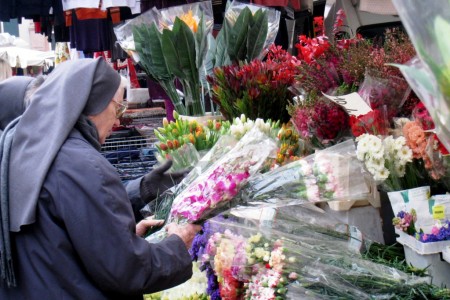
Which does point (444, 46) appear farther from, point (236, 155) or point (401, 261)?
→ point (401, 261)

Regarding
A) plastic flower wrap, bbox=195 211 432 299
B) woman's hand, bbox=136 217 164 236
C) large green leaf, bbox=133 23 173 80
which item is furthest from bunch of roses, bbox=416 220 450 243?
large green leaf, bbox=133 23 173 80

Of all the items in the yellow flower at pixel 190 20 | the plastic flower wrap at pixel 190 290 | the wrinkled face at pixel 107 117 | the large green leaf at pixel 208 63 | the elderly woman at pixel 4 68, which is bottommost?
the elderly woman at pixel 4 68

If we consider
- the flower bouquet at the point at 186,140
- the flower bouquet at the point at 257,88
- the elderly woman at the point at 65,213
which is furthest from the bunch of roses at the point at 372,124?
the elderly woman at the point at 65,213

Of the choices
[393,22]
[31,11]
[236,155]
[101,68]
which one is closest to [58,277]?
[101,68]

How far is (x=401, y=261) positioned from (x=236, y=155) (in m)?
0.86

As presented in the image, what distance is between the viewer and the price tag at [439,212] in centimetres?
244

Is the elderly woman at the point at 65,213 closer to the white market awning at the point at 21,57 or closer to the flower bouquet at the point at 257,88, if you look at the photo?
the flower bouquet at the point at 257,88

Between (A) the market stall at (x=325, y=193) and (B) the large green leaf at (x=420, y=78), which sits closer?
(B) the large green leaf at (x=420, y=78)

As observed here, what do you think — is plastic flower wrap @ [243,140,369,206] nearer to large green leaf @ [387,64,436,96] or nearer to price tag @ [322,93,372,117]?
price tag @ [322,93,372,117]

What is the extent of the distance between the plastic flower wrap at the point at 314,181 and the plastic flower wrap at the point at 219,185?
0.08 m

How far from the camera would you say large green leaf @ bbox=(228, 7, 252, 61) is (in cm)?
414

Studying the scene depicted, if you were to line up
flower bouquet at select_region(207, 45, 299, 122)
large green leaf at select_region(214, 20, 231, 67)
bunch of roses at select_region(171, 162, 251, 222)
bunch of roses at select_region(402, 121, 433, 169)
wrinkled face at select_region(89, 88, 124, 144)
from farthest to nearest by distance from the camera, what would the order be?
1. large green leaf at select_region(214, 20, 231, 67)
2. flower bouquet at select_region(207, 45, 299, 122)
3. bunch of roses at select_region(402, 121, 433, 169)
4. bunch of roses at select_region(171, 162, 251, 222)
5. wrinkled face at select_region(89, 88, 124, 144)

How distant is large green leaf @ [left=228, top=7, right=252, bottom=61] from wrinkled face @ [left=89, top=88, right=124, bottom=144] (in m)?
2.19

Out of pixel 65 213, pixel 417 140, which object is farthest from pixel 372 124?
pixel 65 213
